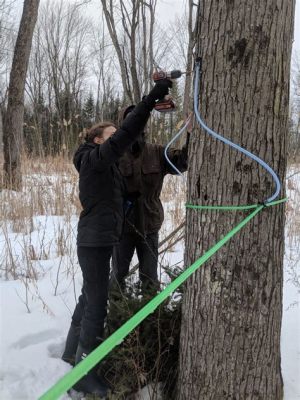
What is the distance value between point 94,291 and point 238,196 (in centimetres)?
97

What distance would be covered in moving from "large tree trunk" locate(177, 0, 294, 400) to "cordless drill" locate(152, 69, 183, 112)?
23 centimetres

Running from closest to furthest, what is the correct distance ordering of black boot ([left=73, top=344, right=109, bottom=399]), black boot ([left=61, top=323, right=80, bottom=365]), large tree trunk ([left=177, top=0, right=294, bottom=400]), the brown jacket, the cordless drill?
large tree trunk ([left=177, top=0, right=294, bottom=400]) → the cordless drill → black boot ([left=73, top=344, right=109, bottom=399]) → black boot ([left=61, top=323, right=80, bottom=365]) → the brown jacket

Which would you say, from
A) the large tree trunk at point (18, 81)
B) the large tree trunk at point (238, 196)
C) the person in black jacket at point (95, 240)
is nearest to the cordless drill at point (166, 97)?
the large tree trunk at point (238, 196)

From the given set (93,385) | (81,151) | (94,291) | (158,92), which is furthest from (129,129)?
(93,385)

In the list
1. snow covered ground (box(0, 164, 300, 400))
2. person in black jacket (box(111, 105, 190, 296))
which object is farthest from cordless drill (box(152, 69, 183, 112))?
snow covered ground (box(0, 164, 300, 400))

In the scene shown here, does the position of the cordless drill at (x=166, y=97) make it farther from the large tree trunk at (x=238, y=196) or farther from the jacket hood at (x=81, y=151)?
the jacket hood at (x=81, y=151)

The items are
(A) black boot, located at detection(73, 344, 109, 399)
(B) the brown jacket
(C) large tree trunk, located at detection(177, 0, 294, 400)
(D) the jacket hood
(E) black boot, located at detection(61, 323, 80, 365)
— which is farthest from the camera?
(B) the brown jacket

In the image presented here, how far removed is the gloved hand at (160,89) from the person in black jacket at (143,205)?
2.05ft

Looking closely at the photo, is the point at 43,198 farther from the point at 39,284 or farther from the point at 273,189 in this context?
the point at 273,189

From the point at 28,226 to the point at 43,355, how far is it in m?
2.22

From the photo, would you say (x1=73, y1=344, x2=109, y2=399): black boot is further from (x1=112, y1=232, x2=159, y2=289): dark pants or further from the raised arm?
the raised arm

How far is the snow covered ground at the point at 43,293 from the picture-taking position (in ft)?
7.10

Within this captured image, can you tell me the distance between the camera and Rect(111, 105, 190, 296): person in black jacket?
2482mm

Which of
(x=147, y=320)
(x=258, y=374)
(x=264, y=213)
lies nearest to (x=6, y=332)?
(x=147, y=320)
